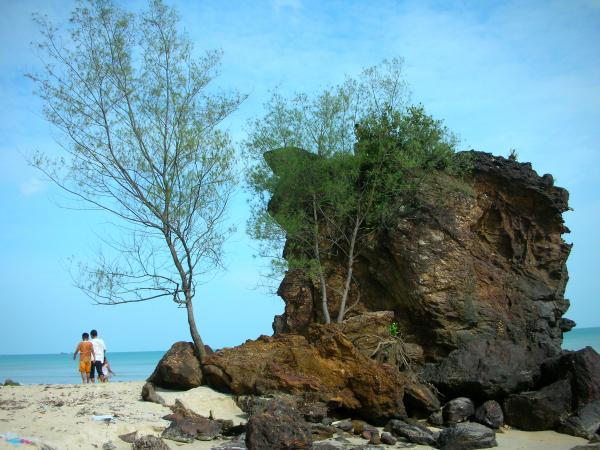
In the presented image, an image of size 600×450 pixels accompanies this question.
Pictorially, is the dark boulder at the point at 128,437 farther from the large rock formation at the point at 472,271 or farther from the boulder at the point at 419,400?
the large rock formation at the point at 472,271

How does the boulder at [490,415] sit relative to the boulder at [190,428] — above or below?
above

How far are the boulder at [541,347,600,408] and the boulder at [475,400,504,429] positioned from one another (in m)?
1.66

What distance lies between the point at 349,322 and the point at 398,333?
178cm

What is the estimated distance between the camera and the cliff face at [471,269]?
16.4 m

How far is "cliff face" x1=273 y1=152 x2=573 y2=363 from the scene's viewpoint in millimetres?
16438

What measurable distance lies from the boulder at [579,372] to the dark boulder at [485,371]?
1.62ft

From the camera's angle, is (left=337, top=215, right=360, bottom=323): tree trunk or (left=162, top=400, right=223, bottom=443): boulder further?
(left=337, top=215, right=360, bottom=323): tree trunk

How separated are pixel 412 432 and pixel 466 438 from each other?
42.1 inches

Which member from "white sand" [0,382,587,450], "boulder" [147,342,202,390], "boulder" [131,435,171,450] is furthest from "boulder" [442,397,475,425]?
"boulder" [131,435,171,450]

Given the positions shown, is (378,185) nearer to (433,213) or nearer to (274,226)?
(433,213)

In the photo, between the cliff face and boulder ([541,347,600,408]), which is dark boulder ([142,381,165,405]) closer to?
the cliff face

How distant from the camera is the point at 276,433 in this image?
33.2ft

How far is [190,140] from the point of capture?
16344 millimetres

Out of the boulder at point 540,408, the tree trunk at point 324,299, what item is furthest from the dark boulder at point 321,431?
the tree trunk at point 324,299
